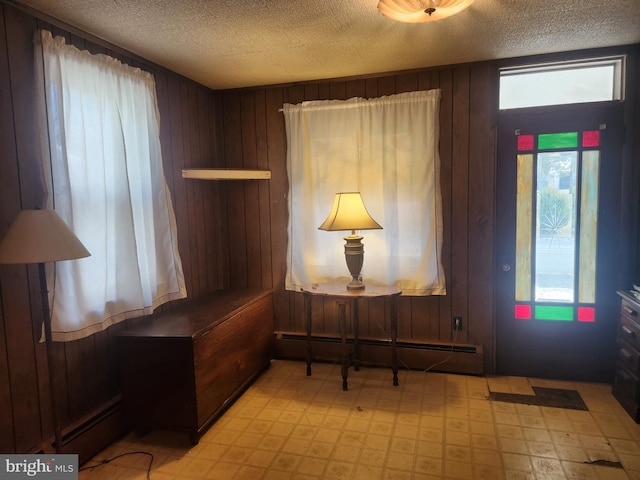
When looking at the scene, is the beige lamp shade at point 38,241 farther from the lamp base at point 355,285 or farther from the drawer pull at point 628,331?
the drawer pull at point 628,331

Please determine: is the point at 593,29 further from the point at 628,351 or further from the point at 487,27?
the point at 628,351

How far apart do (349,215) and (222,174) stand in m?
1.03

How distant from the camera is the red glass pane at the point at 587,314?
2.97 m

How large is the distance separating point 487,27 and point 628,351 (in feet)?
7.08

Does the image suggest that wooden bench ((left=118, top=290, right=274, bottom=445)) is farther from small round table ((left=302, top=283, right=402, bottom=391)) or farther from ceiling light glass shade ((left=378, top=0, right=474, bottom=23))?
ceiling light glass shade ((left=378, top=0, right=474, bottom=23))

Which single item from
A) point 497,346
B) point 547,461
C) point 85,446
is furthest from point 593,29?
point 85,446

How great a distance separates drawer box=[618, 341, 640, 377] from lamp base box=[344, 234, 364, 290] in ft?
5.65

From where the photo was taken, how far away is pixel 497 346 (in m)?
3.18

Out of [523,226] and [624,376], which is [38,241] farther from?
[624,376]

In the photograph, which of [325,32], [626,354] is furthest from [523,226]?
[325,32]

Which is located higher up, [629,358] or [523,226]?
[523,226]

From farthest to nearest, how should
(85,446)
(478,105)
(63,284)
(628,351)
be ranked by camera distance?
(478,105) → (628,351) → (85,446) → (63,284)

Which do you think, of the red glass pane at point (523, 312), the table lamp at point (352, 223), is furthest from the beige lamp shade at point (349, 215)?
the red glass pane at point (523, 312)

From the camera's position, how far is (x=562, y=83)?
296 cm
